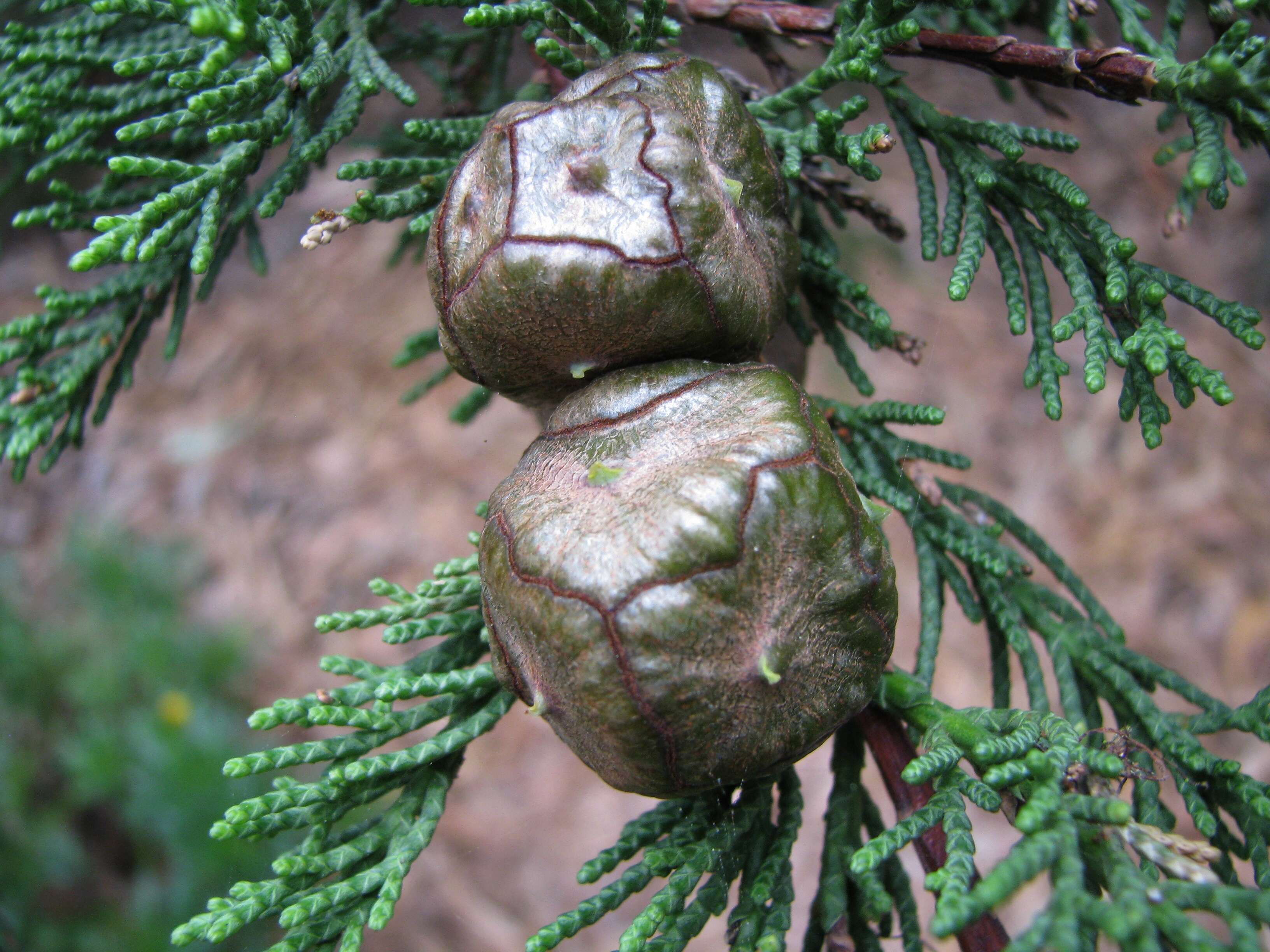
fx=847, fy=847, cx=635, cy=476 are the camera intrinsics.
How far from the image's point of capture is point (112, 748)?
11.6 ft

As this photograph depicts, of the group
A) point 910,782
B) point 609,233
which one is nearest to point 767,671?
point 910,782

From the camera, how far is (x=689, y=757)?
113 centimetres

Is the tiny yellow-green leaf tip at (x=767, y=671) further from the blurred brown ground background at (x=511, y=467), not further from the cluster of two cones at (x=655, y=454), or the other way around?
the blurred brown ground background at (x=511, y=467)

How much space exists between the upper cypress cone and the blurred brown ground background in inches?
118

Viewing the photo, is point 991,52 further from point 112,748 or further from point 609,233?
point 112,748

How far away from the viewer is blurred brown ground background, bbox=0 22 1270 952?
409 centimetres

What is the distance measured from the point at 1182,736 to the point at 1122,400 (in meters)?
0.68

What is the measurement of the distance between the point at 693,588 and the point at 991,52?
1170 mm

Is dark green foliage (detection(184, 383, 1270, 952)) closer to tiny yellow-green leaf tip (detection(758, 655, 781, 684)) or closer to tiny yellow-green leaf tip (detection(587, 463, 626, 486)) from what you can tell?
tiny yellow-green leaf tip (detection(758, 655, 781, 684))

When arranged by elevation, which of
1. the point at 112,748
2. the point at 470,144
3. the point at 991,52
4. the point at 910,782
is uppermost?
the point at 991,52

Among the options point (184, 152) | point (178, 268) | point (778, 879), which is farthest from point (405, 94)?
point (778, 879)

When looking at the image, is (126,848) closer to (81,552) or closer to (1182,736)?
(81,552)

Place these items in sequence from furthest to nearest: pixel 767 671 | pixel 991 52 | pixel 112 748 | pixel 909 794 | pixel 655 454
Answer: pixel 112 748, pixel 991 52, pixel 909 794, pixel 655 454, pixel 767 671

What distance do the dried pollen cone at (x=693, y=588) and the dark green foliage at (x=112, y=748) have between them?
2858 mm
